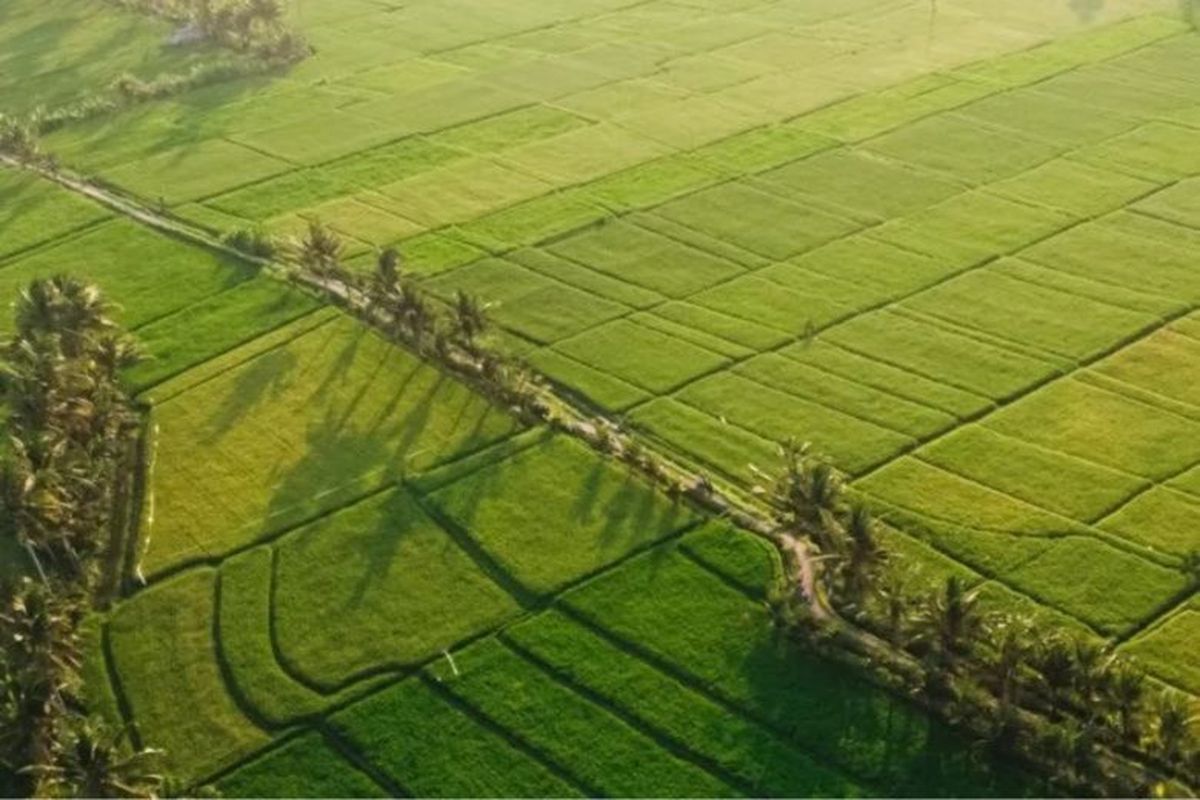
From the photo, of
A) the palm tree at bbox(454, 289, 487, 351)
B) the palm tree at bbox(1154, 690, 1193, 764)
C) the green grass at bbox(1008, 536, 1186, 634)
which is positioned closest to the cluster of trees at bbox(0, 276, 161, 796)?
the palm tree at bbox(454, 289, 487, 351)

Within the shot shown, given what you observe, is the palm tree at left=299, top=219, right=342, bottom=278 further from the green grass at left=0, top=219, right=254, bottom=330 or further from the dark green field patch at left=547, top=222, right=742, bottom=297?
the dark green field patch at left=547, top=222, right=742, bottom=297

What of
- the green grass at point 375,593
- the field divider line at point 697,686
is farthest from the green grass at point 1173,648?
the green grass at point 375,593

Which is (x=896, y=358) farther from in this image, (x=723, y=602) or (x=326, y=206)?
(x=326, y=206)

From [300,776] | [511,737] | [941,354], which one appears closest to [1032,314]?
[941,354]

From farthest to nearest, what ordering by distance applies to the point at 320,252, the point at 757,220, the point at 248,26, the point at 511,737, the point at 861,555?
1. the point at 248,26
2. the point at 757,220
3. the point at 320,252
4. the point at 861,555
5. the point at 511,737

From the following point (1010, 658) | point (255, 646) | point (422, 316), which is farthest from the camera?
point (422, 316)

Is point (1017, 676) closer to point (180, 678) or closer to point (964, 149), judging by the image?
A: point (180, 678)

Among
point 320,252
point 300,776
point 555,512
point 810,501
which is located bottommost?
point 300,776

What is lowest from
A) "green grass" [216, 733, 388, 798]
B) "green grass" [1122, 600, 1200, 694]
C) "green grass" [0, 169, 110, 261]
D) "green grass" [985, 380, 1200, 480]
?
"green grass" [216, 733, 388, 798]
